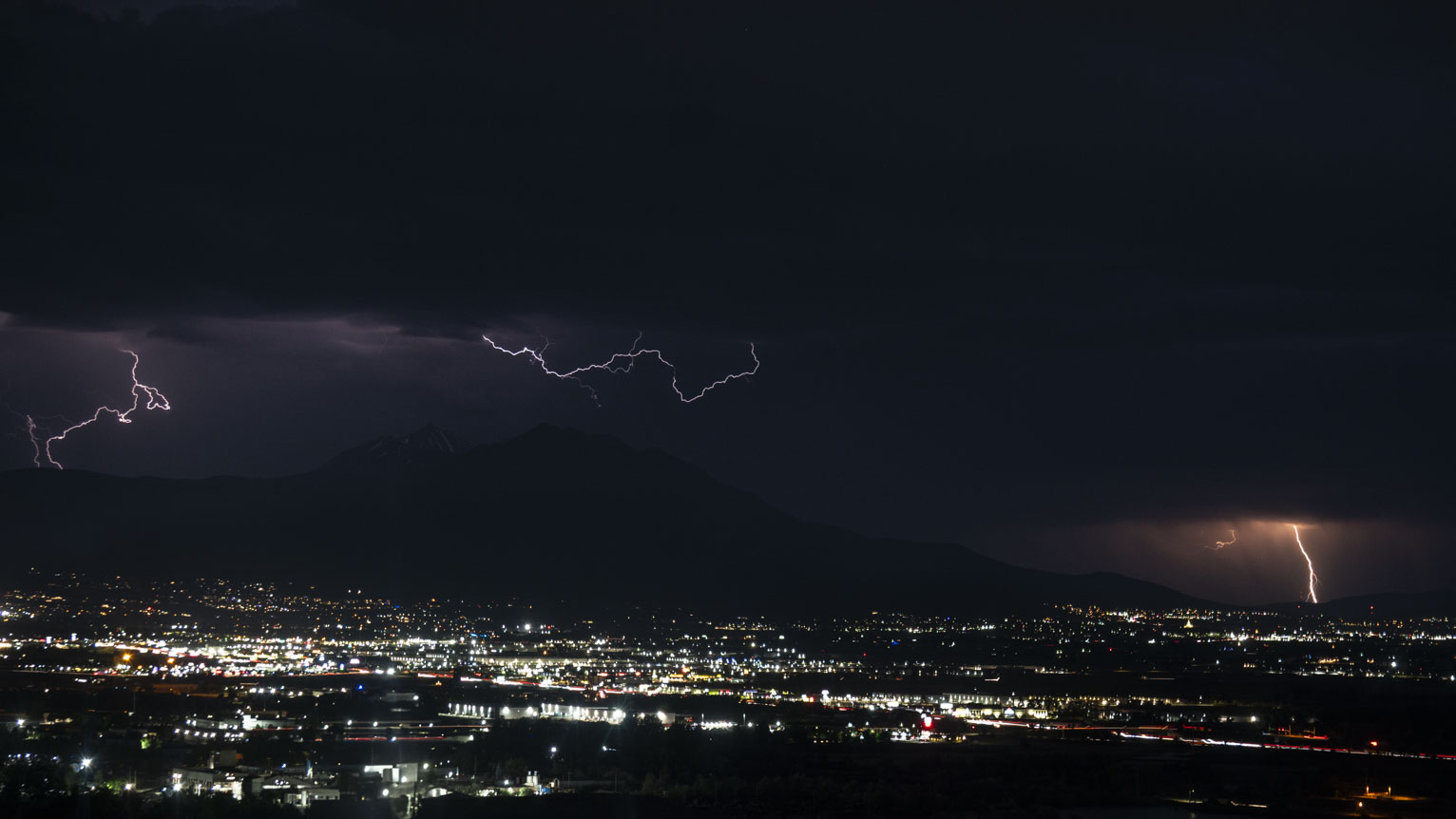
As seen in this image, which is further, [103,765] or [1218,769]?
[1218,769]

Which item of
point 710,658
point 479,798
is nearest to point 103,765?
point 479,798

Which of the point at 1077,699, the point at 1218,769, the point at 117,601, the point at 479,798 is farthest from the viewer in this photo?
the point at 117,601

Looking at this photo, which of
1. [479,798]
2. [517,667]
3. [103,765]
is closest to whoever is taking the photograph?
[479,798]

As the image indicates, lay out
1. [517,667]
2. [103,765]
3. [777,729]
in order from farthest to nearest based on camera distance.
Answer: [517,667], [777,729], [103,765]

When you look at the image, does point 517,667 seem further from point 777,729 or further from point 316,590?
point 316,590

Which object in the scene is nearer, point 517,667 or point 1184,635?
point 517,667

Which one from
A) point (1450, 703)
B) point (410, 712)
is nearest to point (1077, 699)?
point (1450, 703)

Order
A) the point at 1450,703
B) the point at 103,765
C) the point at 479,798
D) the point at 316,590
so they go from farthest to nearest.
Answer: the point at 316,590, the point at 1450,703, the point at 103,765, the point at 479,798

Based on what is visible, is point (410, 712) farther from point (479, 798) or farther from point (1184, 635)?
point (1184, 635)

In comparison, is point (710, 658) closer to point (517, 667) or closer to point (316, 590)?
point (517, 667)
